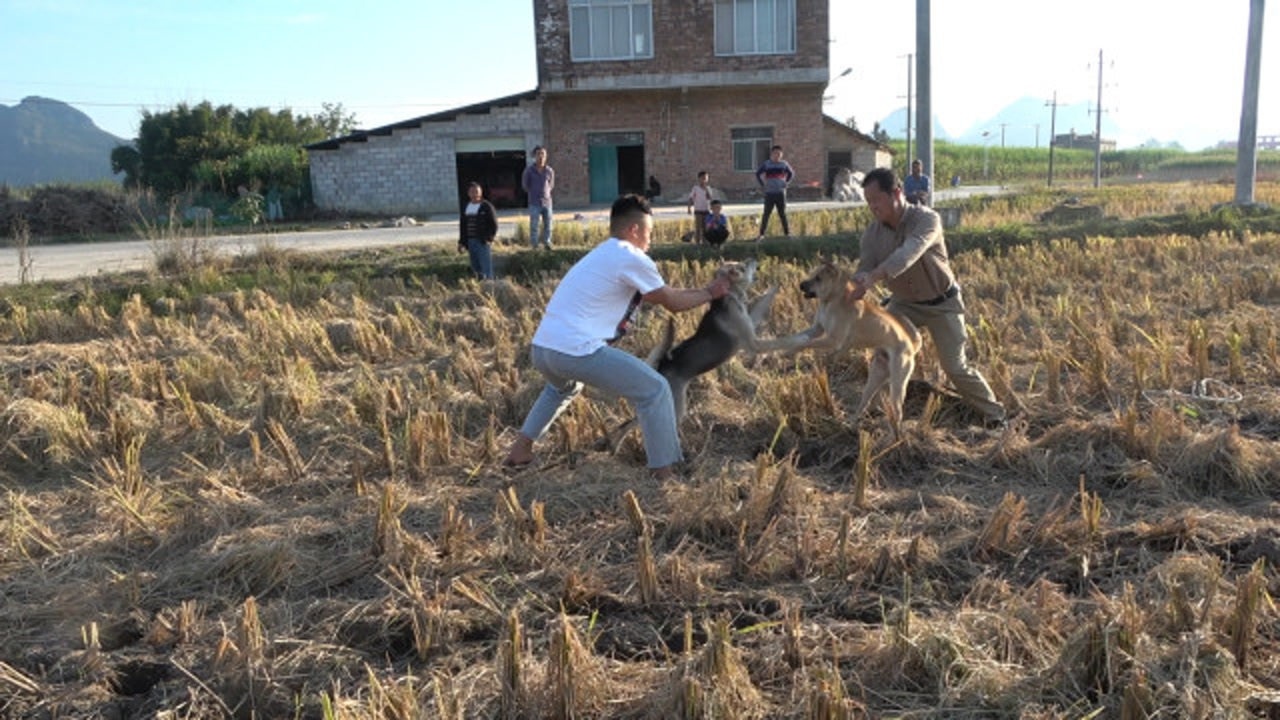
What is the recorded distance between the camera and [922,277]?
632 centimetres

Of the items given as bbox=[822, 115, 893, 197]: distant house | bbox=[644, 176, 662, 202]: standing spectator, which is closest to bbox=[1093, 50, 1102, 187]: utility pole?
bbox=[822, 115, 893, 197]: distant house

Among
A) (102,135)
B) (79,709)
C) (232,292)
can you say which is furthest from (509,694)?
(102,135)

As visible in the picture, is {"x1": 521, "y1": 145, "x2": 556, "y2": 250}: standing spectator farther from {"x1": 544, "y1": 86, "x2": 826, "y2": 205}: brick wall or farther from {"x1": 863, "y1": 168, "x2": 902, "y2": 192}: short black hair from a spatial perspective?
{"x1": 544, "y1": 86, "x2": 826, "y2": 205}: brick wall

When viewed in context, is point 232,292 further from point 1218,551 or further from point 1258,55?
point 1258,55

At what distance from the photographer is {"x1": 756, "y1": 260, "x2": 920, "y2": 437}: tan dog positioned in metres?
5.98

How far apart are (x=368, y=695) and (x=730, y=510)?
2110 millimetres

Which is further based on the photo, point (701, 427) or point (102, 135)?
point (102, 135)

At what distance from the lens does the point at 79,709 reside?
3471mm

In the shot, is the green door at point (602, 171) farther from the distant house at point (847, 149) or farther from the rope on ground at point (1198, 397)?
the rope on ground at point (1198, 397)

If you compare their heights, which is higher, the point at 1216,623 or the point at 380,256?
the point at 380,256

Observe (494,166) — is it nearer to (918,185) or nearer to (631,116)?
(631,116)

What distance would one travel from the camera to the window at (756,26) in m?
30.4

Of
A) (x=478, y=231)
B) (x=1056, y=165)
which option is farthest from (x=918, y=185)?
(x=1056, y=165)

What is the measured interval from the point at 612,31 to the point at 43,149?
186970mm
